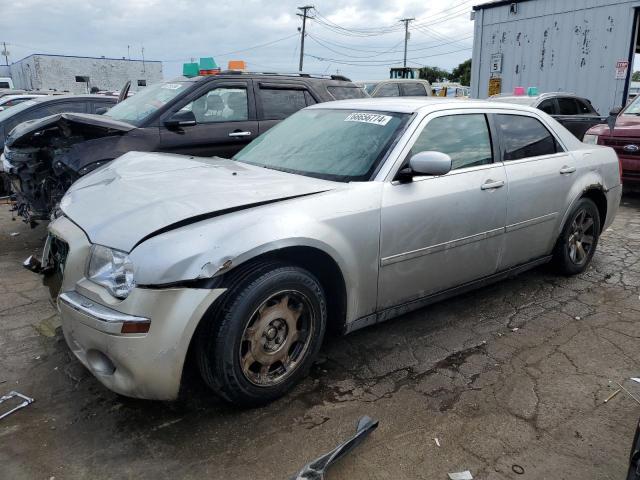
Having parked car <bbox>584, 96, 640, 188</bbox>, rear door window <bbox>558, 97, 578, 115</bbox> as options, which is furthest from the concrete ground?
Answer: rear door window <bbox>558, 97, 578, 115</bbox>

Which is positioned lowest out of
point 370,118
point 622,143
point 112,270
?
point 112,270

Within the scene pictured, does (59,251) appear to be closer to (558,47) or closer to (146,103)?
(146,103)

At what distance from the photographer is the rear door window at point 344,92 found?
22.1 feet

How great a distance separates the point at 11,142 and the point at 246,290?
4033 millimetres

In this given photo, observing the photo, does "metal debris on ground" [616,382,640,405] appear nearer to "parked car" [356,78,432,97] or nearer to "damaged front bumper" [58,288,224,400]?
"damaged front bumper" [58,288,224,400]

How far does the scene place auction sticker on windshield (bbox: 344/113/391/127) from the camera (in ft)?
11.5

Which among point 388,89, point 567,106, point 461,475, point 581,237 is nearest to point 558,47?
point 567,106

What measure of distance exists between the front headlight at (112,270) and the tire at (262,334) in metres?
0.42

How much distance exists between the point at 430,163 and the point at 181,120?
129 inches

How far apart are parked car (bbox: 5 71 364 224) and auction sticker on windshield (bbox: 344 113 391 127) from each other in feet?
8.07

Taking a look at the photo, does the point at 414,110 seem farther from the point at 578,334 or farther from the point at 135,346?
the point at 135,346

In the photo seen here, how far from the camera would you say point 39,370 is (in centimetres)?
322

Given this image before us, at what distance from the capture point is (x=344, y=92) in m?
6.82

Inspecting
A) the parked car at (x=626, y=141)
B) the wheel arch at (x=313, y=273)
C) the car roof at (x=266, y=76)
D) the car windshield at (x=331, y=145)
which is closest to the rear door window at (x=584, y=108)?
the parked car at (x=626, y=141)
